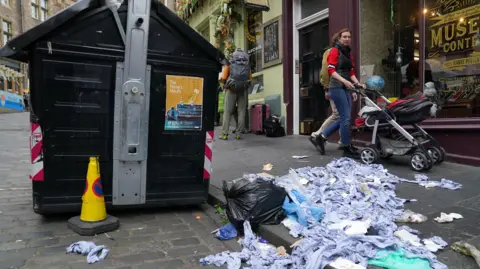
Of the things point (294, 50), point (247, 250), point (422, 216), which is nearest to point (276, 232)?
point (247, 250)

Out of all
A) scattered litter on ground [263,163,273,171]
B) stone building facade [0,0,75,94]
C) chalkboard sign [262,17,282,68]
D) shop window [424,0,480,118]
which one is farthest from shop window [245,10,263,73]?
stone building facade [0,0,75,94]

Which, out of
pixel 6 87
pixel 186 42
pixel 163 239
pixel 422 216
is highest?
pixel 6 87

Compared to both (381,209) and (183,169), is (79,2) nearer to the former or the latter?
(183,169)

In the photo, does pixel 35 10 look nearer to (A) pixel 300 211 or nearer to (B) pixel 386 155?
(B) pixel 386 155

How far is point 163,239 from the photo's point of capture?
10.8ft

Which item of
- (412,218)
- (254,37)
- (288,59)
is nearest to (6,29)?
(254,37)

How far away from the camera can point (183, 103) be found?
3.89 m

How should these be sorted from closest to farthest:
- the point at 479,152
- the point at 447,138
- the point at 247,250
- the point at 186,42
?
1. the point at 247,250
2. the point at 186,42
3. the point at 479,152
4. the point at 447,138

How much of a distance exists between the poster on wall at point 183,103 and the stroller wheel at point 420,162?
283cm

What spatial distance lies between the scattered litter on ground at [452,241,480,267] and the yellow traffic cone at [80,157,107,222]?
2972 millimetres

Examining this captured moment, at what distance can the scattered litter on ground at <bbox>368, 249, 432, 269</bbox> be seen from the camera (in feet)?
7.51

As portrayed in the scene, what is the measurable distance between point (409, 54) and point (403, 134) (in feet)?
8.35

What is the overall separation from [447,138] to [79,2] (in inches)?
197

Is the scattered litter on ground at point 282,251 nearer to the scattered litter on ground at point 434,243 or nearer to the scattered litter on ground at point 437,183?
the scattered litter on ground at point 434,243
